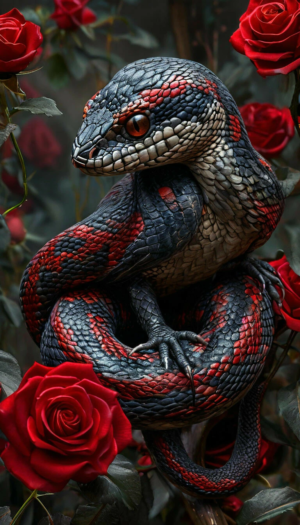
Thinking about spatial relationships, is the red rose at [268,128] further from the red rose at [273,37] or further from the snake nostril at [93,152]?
the snake nostril at [93,152]

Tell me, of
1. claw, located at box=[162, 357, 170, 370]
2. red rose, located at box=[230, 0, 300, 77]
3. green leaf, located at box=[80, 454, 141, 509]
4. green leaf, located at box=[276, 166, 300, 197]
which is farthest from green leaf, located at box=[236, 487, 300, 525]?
red rose, located at box=[230, 0, 300, 77]

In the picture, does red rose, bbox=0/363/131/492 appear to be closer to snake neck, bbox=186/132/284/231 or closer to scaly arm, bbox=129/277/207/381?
scaly arm, bbox=129/277/207/381

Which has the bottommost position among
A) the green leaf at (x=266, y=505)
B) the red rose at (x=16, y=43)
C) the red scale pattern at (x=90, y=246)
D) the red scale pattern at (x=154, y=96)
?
the green leaf at (x=266, y=505)

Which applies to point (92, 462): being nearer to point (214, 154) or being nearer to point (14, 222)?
point (214, 154)

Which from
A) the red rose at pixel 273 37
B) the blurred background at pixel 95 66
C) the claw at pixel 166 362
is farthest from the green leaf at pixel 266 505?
the blurred background at pixel 95 66

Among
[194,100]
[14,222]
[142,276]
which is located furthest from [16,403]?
[14,222]
